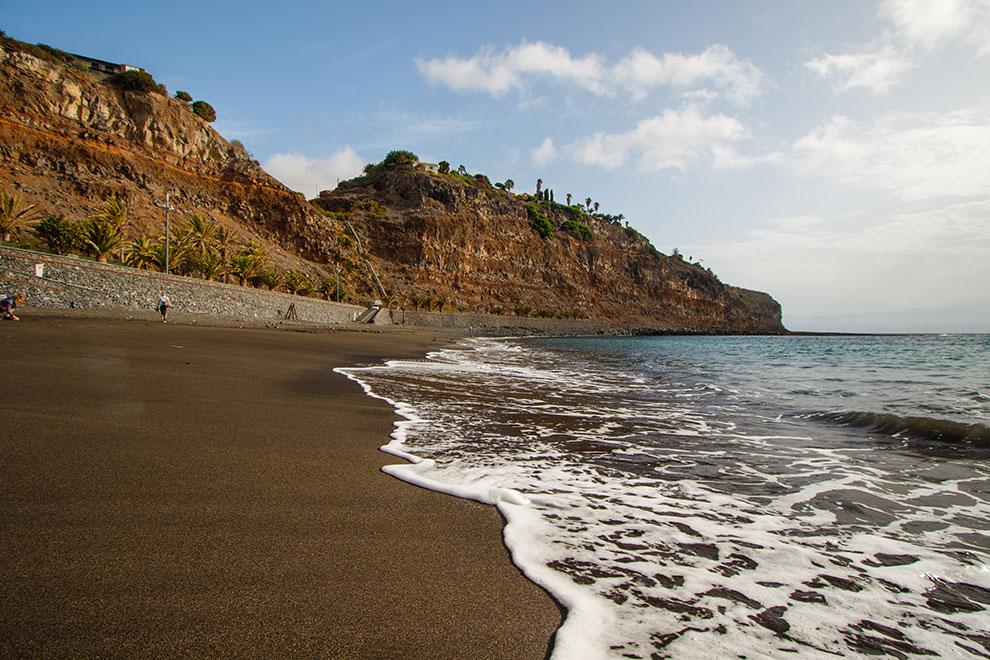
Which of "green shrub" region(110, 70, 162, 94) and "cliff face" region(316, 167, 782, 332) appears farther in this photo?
"cliff face" region(316, 167, 782, 332)

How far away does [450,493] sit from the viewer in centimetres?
353

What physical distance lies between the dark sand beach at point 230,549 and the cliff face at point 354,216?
134 feet

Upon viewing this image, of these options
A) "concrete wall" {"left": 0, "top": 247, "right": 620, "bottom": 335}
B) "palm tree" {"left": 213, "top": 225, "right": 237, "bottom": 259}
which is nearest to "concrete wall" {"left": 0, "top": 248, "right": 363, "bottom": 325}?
"concrete wall" {"left": 0, "top": 247, "right": 620, "bottom": 335}

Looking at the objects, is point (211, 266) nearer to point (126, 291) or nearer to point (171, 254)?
point (171, 254)

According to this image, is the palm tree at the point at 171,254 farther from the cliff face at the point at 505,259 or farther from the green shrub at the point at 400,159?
the green shrub at the point at 400,159

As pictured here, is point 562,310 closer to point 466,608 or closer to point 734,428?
point 734,428

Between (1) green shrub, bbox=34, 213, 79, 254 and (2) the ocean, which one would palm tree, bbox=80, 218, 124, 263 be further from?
(2) the ocean

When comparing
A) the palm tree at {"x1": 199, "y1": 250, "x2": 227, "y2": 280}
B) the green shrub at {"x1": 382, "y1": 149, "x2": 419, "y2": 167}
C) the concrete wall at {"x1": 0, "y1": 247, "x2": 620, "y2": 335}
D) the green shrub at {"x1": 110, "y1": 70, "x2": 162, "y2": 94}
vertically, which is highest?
the green shrub at {"x1": 382, "y1": 149, "x2": 419, "y2": 167}

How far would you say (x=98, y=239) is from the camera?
84.7ft

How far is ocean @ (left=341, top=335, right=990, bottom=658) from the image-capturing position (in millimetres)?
2102

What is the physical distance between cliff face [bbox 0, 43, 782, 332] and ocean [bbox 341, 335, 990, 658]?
4204 centimetres

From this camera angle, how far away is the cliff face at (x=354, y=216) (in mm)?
36656

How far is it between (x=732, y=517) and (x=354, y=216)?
7638 cm

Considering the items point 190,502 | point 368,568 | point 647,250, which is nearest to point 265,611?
point 368,568
